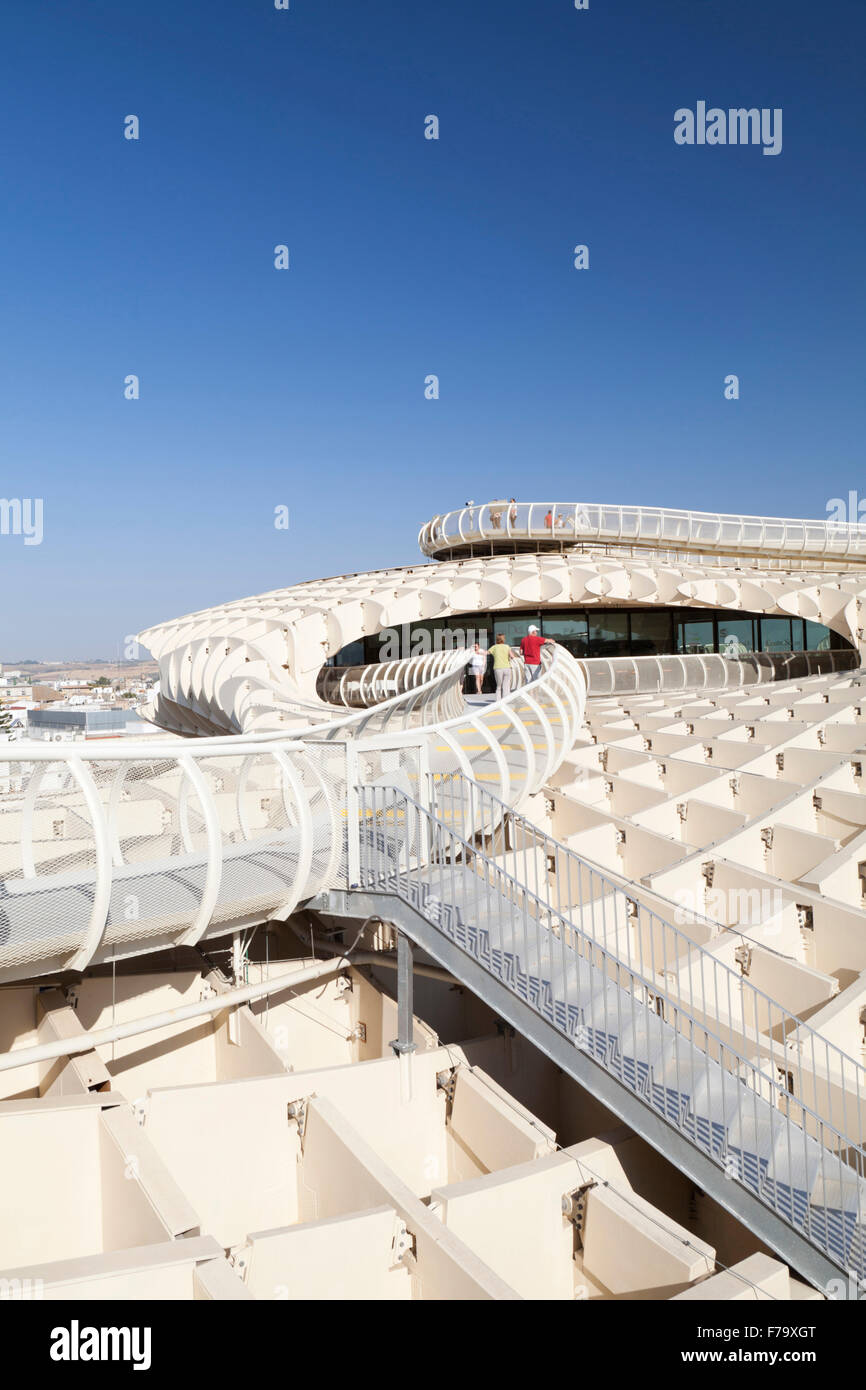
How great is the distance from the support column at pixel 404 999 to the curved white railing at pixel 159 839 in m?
1.18

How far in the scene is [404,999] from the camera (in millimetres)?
8695

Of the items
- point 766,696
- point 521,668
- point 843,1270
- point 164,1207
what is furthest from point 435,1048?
point 766,696

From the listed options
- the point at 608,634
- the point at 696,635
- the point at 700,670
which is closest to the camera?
the point at 700,670

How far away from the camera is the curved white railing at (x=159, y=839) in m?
5.91

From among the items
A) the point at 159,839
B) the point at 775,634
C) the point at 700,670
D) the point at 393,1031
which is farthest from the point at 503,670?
the point at 775,634

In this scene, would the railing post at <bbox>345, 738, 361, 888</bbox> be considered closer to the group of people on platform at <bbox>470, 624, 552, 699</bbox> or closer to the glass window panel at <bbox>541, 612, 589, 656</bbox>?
the group of people on platform at <bbox>470, 624, 552, 699</bbox>

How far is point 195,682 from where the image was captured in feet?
68.3

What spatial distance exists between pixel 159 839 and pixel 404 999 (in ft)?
11.4

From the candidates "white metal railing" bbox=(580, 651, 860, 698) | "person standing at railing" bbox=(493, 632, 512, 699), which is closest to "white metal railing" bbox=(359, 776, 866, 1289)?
"person standing at railing" bbox=(493, 632, 512, 699)

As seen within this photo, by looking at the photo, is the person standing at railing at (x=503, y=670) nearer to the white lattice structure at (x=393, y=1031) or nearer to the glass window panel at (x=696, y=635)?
the white lattice structure at (x=393, y=1031)

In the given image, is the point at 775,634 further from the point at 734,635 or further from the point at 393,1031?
the point at 393,1031

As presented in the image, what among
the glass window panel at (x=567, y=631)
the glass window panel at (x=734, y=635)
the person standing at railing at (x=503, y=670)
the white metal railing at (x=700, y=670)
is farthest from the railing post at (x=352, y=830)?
the glass window panel at (x=734, y=635)
